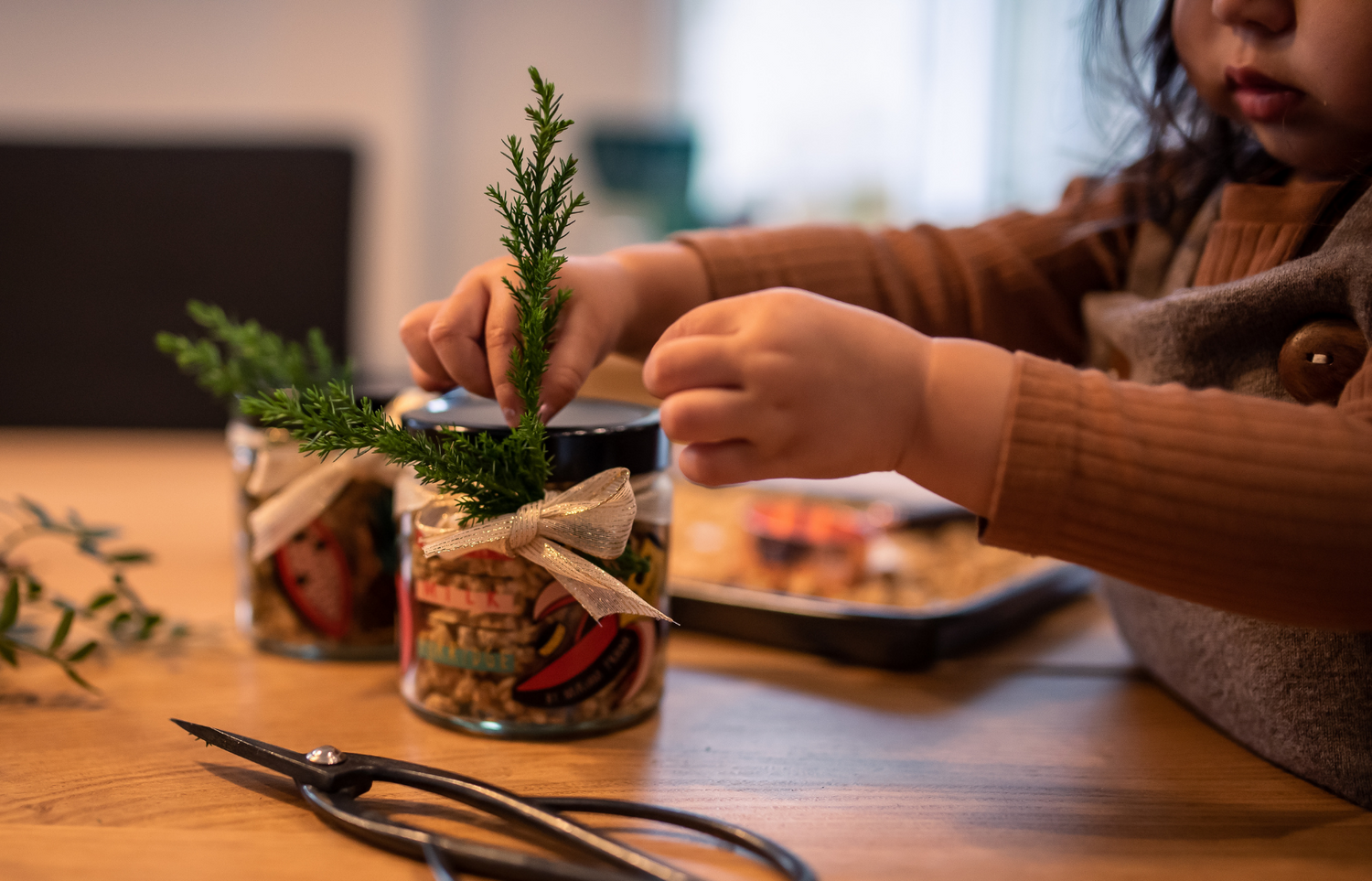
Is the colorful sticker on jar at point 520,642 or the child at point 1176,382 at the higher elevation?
the child at point 1176,382

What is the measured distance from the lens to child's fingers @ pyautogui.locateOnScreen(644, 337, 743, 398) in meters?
0.36

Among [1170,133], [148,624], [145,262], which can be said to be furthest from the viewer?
[145,262]

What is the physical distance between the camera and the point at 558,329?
483mm

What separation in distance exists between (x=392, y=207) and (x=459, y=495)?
268 centimetres

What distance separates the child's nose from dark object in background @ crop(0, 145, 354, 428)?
1.68 metres

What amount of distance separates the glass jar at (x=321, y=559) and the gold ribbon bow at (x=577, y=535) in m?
0.15

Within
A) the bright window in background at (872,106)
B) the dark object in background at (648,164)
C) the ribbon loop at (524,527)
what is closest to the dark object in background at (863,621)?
the ribbon loop at (524,527)

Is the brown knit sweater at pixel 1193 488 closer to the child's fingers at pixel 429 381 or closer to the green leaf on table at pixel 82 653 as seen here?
the child's fingers at pixel 429 381

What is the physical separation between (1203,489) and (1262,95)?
22cm

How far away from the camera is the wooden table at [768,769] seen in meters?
0.37

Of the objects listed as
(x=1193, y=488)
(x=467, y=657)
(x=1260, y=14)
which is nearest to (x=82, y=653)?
(x=467, y=657)

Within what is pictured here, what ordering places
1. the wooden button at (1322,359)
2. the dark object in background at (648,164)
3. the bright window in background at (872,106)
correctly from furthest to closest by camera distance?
the bright window in background at (872,106) < the dark object in background at (648,164) < the wooden button at (1322,359)

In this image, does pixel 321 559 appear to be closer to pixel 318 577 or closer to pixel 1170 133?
pixel 318 577

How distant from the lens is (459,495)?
446 mm
